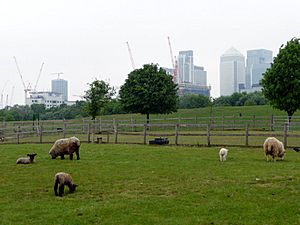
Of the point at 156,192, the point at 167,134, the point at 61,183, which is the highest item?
the point at 167,134

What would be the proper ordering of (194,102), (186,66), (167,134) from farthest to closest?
(186,66) < (194,102) < (167,134)

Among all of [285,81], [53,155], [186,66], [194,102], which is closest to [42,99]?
[186,66]

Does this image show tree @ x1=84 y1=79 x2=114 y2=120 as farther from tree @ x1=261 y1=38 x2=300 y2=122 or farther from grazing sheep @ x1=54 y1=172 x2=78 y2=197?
grazing sheep @ x1=54 y1=172 x2=78 y2=197

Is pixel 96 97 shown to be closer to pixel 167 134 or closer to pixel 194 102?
pixel 167 134

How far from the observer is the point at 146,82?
2048 inches

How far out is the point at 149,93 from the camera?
50156 mm

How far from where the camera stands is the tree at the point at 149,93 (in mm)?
50312

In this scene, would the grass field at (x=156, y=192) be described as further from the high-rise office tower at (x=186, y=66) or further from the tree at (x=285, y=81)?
the high-rise office tower at (x=186, y=66)

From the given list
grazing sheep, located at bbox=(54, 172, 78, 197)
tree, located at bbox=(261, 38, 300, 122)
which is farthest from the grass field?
tree, located at bbox=(261, 38, 300, 122)

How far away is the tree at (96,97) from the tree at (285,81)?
744 inches

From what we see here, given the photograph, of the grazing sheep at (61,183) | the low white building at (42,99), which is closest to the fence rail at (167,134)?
the grazing sheep at (61,183)

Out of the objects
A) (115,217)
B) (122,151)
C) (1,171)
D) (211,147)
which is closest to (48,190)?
(115,217)

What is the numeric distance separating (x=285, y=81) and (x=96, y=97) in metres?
21.2

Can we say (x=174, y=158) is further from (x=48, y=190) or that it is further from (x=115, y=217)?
(x=115, y=217)
